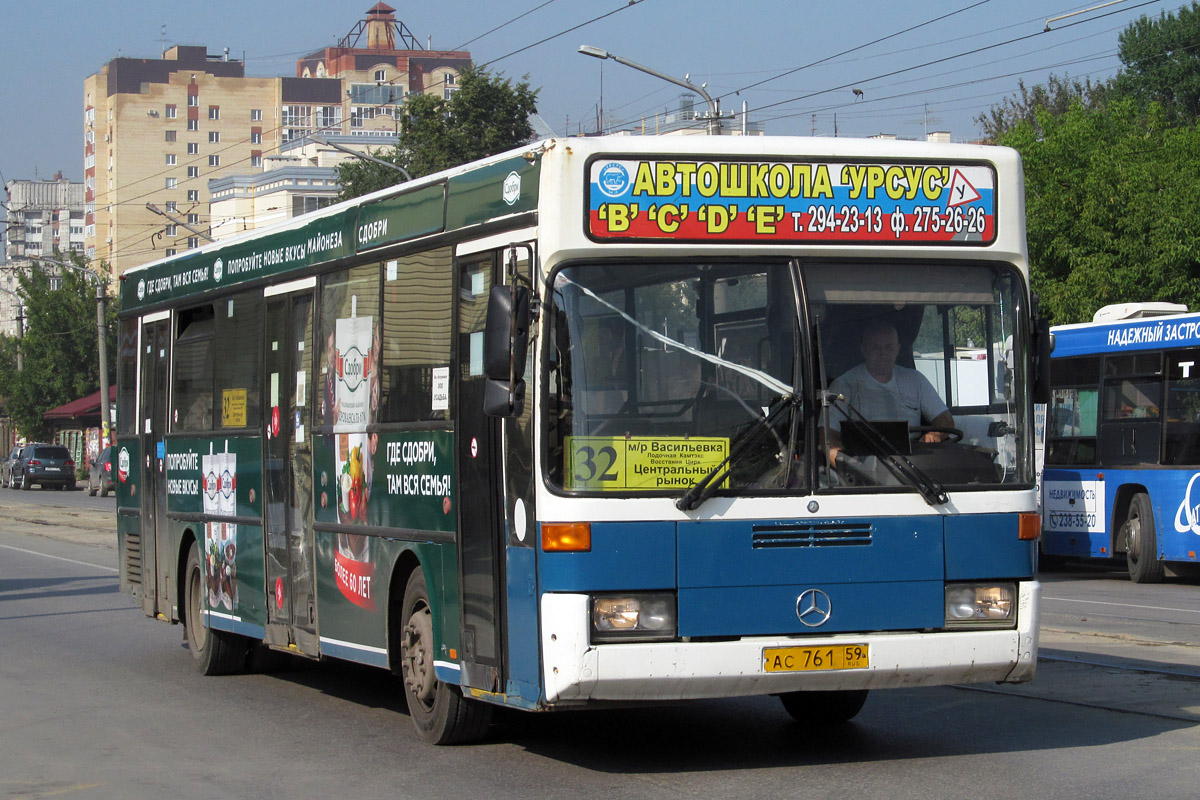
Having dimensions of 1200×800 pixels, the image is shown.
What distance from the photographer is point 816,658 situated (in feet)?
Answer: 23.9

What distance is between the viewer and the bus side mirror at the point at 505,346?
23.3 ft

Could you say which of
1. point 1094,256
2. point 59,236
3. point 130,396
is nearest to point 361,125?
point 59,236

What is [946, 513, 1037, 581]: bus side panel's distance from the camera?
7516 millimetres

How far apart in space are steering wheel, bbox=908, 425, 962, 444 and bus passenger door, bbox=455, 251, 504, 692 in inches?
73.9

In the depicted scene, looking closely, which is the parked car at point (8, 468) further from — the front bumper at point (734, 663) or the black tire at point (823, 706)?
the front bumper at point (734, 663)

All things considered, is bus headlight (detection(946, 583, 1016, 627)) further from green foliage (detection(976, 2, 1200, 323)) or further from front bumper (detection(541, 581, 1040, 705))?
green foliage (detection(976, 2, 1200, 323))

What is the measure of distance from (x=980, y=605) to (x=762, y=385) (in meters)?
1.44

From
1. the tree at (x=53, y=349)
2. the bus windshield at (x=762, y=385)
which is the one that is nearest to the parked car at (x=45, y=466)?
the tree at (x=53, y=349)

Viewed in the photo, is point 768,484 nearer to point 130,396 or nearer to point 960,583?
point 960,583

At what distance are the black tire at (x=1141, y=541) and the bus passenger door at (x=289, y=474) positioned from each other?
459 inches

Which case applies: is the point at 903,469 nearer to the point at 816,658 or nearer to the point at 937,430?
the point at 937,430

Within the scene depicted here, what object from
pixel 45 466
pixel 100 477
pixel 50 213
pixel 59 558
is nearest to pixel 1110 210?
pixel 59 558

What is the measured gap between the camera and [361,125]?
160 metres

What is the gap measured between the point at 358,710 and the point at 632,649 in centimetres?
354
